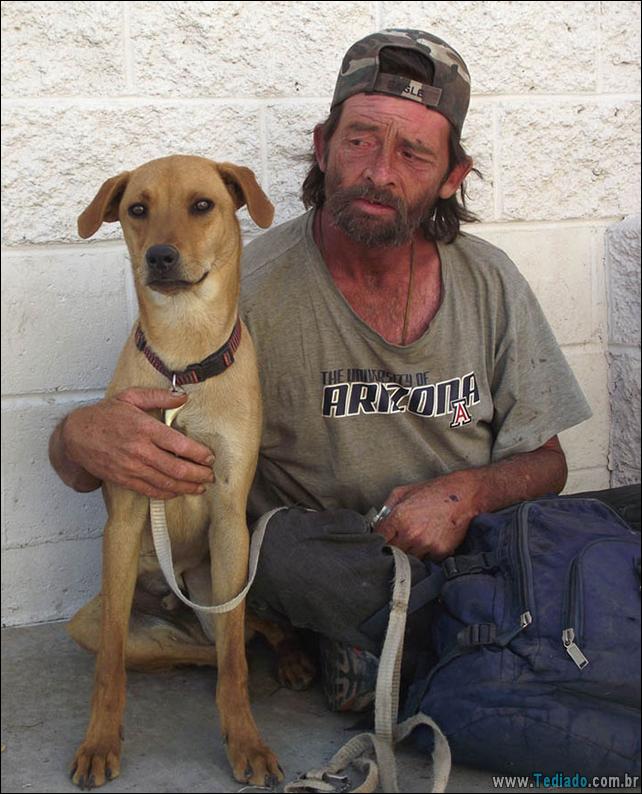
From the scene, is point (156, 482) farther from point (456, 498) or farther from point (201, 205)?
point (456, 498)

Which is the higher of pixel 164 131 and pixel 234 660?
pixel 164 131

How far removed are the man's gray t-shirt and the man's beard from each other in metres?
0.13

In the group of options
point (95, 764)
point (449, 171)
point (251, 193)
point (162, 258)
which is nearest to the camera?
point (95, 764)

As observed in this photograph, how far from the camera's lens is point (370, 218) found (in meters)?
2.75

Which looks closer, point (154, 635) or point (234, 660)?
point (234, 660)

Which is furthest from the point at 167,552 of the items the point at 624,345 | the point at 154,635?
the point at 624,345

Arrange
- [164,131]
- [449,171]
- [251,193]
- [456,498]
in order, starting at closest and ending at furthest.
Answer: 1. [251,193]
2. [456,498]
3. [449,171]
4. [164,131]

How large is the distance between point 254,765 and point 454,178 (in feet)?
5.69

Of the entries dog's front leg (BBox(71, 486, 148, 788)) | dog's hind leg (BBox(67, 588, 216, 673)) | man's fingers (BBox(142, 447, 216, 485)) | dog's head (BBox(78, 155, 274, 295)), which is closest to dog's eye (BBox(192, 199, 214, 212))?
dog's head (BBox(78, 155, 274, 295))

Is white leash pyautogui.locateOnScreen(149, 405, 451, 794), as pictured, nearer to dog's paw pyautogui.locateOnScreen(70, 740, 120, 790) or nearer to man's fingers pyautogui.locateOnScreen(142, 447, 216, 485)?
man's fingers pyautogui.locateOnScreen(142, 447, 216, 485)

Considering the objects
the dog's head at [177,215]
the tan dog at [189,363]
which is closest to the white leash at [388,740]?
the tan dog at [189,363]

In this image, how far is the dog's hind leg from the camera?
8.80 feet

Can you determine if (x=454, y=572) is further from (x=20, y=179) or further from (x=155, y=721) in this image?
(x=20, y=179)

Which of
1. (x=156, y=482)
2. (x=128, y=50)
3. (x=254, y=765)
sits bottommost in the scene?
(x=254, y=765)
